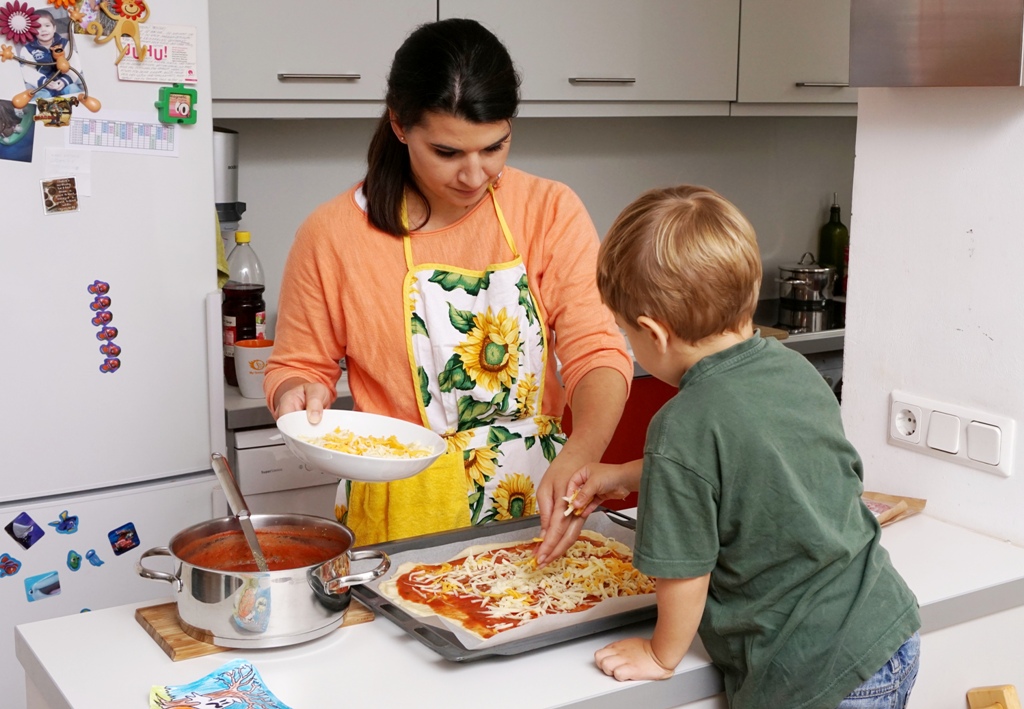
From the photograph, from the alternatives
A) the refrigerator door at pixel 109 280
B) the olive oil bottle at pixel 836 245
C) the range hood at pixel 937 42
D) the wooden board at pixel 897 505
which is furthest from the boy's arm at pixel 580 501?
the olive oil bottle at pixel 836 245

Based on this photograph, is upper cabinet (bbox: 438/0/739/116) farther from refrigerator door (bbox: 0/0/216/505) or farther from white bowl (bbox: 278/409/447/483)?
white bowl (bbox: 278/409/447/483)

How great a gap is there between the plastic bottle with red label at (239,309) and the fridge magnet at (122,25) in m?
0.56

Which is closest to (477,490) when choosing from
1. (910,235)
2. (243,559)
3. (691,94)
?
(243,559)

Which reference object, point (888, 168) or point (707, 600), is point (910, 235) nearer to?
point (888, 168)

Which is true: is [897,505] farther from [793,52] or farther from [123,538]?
[793,52]

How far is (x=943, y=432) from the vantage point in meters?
1.51

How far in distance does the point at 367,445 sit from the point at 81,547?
1.16 meters

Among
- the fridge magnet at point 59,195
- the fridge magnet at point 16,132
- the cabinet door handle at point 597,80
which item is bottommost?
the fridge magnet at point 59,195

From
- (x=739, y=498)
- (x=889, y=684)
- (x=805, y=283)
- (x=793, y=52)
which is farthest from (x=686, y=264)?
(x=805, y=283)

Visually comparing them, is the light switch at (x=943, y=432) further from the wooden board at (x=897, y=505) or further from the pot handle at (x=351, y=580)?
the pot handle at (x=351, y=580)

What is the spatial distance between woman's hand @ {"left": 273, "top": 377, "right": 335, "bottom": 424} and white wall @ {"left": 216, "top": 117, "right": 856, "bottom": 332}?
1.45 metres

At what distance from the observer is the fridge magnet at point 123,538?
2246 millimetres

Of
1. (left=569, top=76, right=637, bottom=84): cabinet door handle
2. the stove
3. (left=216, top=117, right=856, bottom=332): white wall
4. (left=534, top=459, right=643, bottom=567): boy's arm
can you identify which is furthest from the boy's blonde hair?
the stove

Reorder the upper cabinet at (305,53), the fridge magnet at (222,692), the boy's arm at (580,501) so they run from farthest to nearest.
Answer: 1. the upper cabinet at (305,53)
2. the boy's arm at (580,501)
3. the fridge magnet at (222,692)
